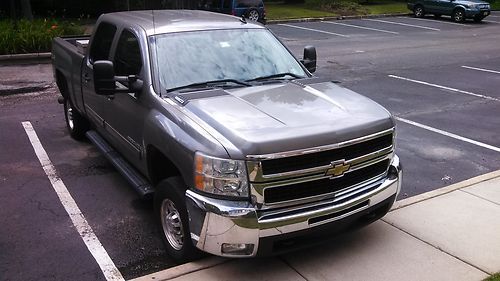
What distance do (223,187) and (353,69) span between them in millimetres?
10093

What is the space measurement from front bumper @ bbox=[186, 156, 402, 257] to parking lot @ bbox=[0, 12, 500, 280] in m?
0.76

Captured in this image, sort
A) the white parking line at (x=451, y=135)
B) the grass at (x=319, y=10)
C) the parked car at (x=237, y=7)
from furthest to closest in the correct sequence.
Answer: the grass at (x=319, y=10) < the parked car at (x=237, y=7) < the white parking line at (x=451, y=135)

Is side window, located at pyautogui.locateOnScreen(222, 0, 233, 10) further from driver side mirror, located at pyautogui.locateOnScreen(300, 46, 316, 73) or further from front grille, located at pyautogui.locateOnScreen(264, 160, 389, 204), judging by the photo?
front grille, located at pyautogui.locateOnScreen(264, 160, 389, 204)

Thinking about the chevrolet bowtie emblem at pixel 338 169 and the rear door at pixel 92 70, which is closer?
the chevrolet bowtie emblem at pixel 338 169

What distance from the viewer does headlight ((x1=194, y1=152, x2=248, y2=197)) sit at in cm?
350

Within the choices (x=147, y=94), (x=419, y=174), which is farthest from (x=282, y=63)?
(x=419, y=174)

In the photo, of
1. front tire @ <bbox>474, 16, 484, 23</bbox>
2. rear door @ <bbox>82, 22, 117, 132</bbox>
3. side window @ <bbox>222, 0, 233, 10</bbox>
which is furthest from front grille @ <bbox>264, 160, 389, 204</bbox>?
front tire @ <bbox>474, 16, 484, 23</bbox>

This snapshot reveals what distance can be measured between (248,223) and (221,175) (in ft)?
1.23

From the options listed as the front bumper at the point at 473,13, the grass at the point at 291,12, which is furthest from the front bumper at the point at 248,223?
the front bumper at the point at 473,13

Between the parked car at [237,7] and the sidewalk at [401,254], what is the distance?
16674 millimetres

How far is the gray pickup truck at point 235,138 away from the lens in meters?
3.54

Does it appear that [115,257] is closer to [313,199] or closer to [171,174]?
[171,174]

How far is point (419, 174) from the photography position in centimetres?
615

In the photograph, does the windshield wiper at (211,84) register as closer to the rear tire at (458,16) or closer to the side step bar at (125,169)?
the side step bar at (125,169)
